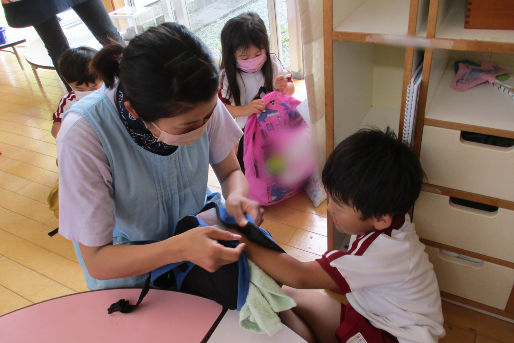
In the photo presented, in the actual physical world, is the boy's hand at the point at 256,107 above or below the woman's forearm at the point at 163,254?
below

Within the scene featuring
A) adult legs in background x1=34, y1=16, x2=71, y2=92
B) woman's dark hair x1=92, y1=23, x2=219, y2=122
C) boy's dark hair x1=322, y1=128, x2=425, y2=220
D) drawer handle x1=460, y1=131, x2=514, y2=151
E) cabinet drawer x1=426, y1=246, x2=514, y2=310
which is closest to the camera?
woman's dark hair x1=92, y1=23, x2=219, y2=122

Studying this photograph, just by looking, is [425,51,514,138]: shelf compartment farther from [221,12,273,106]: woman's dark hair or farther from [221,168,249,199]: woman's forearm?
[221,12,273,106]: woman's dark hair

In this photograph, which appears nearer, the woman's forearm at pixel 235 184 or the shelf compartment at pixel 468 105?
the shelf compartment at pixel 468 105

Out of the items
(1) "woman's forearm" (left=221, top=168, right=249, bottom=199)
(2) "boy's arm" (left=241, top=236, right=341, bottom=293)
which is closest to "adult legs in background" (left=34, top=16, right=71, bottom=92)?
(1) "woman's forearm" (left=221, top=168, right=249, bottom=199)

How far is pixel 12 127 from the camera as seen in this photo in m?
3.30

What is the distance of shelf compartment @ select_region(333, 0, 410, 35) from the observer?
1122 millimetres

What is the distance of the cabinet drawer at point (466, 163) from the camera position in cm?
112

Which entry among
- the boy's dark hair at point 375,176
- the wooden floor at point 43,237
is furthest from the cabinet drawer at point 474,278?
A: the boy's dark hair at point 375,176

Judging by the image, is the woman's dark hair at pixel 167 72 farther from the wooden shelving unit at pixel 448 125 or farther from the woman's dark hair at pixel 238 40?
the woman's dark hair at pixel 238 40

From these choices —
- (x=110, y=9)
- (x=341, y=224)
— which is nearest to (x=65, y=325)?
(x=341, y=224)

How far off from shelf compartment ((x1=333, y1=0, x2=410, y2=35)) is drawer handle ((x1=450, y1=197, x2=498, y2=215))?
0.57 meters

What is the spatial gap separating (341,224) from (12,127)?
3100mm

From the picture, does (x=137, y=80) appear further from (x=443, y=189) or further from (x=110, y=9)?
(x=110, y=9)

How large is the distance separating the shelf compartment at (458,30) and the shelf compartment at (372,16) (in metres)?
0.09
